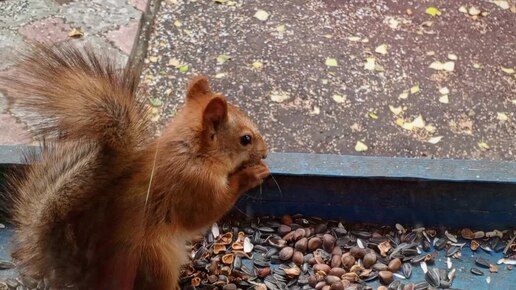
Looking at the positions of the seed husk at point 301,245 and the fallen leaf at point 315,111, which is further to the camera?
the fallen leaf at point 315,111

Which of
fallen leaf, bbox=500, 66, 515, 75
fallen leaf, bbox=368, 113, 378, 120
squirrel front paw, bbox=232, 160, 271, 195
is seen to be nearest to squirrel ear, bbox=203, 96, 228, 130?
squirrel front paw, bbox=232, 160, 271, 195

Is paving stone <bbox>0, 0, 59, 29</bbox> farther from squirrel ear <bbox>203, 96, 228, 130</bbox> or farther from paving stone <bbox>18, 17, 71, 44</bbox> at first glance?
squirrel ear <bbox>203, 96, 228, 130</bbox>

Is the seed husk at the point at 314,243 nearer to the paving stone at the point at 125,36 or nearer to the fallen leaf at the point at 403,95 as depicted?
the fallen leaf at the point at 403,95

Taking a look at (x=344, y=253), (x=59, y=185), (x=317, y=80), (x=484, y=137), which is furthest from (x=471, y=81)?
(x=59, y=185)

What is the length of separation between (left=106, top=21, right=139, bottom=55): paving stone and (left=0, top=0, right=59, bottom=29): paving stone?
23 centimetres

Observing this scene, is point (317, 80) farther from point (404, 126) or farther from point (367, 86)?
point (404, 126)

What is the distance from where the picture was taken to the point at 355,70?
2305 millimetres

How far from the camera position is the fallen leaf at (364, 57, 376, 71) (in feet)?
7.61

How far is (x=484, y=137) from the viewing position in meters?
2.12

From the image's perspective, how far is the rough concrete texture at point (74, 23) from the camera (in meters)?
2.24

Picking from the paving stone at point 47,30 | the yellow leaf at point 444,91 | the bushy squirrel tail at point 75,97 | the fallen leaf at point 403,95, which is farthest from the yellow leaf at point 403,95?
the bushy squirrel tail at point 75,97

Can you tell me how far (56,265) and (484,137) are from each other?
4.37 ft

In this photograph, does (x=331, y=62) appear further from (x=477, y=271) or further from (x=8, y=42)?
(x=8, y=42)

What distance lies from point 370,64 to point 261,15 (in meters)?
0.42
